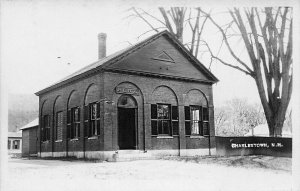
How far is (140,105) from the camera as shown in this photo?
69.7 feet

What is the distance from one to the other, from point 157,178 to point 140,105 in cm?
789

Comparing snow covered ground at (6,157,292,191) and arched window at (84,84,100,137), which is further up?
arched window at (84,84,100,137)

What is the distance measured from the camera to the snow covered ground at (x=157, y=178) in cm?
1261

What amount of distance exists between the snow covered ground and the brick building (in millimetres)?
4279

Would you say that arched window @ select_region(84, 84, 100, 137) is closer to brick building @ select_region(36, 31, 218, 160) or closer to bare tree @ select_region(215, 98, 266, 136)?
brick building @ select_region(36, 31, 218, 160)

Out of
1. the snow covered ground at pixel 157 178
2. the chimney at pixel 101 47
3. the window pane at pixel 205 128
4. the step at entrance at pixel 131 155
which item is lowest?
the snow covered ground at pixel 157 178

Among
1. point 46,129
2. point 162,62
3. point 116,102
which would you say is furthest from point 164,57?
point 46,129

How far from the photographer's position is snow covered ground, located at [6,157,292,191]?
41.4 ft

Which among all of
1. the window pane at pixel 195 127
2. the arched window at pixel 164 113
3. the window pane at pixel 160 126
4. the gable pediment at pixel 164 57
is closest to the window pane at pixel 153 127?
the arched window at pixel 164 113

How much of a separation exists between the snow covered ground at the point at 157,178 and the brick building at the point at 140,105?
14.0 feet

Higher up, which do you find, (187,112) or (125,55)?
(125,55)

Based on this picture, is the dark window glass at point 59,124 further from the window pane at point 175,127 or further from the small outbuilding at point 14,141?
the small outbuilding at point 14,141

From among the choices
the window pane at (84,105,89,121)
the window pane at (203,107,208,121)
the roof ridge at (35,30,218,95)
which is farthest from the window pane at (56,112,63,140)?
the window pane at (203,107,208,121)

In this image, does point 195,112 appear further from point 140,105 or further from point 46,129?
point 46,129
